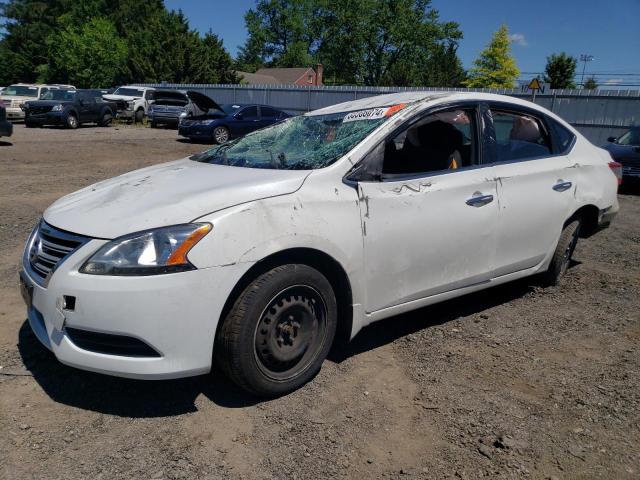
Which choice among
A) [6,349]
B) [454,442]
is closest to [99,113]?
[6,349]

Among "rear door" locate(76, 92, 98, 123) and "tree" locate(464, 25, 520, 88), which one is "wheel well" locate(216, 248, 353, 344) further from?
"tree" locate(464, 25, 520, 88)

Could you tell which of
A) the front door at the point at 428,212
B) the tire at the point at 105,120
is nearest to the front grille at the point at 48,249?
the front door at the point at 428,212

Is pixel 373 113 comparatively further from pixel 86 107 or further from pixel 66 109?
pixel 86 107

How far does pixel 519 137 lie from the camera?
427cm

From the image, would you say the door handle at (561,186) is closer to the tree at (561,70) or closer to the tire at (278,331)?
the tire at (278,331)

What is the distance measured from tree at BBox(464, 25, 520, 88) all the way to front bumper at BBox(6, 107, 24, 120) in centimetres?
4398

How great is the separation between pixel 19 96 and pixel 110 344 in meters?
25.0

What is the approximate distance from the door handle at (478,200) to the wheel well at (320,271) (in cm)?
110

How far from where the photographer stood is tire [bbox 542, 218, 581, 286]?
455 cm

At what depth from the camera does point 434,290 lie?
11.6ft

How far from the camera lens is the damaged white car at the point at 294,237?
8.25ft

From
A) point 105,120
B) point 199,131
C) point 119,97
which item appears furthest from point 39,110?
point 199,131

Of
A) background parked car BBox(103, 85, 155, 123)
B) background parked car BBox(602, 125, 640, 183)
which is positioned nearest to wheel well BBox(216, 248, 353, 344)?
background parked car BBox(602, 125, 640, 183)

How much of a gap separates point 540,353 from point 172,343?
8.03 ft
